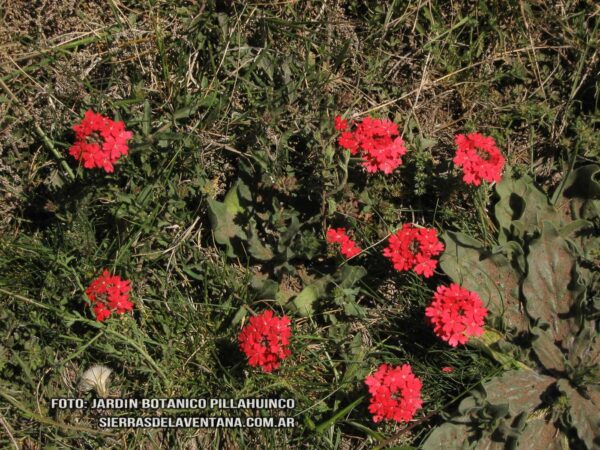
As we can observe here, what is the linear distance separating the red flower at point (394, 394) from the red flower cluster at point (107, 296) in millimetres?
1387

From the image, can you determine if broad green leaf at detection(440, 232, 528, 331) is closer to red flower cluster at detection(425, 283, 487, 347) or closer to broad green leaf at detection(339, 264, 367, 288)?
red flower cluster at detection(425, 283, 487, 347)

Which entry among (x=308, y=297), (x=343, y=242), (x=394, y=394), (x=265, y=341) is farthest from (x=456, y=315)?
(x=265, y=341)

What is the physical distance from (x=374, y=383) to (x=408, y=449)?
1.33ft

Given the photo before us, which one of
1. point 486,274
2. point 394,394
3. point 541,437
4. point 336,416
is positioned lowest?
point 541,437

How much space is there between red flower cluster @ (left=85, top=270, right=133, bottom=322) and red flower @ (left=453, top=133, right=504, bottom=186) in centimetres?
200

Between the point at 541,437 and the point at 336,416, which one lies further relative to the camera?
the point at 541,437

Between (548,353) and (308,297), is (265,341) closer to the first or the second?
(308,297)

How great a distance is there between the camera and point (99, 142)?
3.71 metres

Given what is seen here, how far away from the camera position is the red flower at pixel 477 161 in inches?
156

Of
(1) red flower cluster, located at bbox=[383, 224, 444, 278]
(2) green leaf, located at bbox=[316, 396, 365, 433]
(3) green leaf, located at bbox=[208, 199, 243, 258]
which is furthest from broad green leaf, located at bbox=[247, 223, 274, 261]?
(2) green leaf, located at bbox=[316, 396, 365, 433]

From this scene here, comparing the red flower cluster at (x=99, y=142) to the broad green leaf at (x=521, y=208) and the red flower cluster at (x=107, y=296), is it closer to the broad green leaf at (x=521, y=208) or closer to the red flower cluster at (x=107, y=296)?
the red flower cluster at (x=107, y=296)

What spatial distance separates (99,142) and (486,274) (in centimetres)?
231

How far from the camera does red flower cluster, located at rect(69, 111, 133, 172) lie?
3669 mm

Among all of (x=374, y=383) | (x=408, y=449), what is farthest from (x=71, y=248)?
(x=408, y=449)
